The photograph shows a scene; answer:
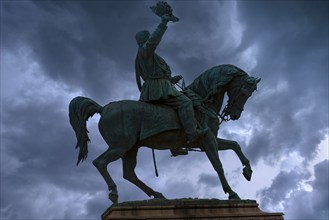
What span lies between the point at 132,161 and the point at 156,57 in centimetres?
243

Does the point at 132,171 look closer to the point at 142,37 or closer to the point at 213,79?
the point at 213,79

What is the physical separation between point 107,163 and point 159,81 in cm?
232

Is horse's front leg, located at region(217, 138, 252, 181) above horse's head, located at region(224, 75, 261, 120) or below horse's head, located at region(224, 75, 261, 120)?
below

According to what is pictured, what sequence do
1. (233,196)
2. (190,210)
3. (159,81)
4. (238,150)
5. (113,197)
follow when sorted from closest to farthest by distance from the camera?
(190,210) → (113,197) → (233,196) → (159,81) → (238,150)

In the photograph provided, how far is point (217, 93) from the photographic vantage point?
11.8 metres

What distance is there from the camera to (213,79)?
11.8 metres

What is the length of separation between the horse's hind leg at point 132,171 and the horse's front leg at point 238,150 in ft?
5.94

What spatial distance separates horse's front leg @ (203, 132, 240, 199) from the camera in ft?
36.0

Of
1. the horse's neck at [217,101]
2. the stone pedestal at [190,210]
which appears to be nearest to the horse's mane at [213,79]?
the horse's neck at [217,101]

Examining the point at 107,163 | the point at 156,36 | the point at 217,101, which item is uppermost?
the point at 156,36

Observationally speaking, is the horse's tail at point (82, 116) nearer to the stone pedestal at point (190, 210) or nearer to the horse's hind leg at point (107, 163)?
the horse's hind leg at point (107, 163)

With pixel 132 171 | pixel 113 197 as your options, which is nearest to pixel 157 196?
pixel 132 171

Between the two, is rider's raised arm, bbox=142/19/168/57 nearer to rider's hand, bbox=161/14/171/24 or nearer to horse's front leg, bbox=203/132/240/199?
rider's hand, bbox=161/14/171/24

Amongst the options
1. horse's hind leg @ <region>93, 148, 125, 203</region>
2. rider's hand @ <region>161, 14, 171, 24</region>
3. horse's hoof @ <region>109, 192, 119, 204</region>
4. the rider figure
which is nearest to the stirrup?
the rider figure
